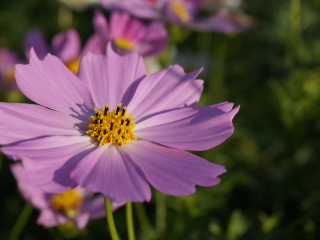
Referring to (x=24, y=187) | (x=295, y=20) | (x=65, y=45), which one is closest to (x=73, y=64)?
(x=65, y=45)

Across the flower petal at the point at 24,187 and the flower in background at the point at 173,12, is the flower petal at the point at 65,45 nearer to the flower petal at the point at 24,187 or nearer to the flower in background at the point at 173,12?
the flower in background at the point at 173,12

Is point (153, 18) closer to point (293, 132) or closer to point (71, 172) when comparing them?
point (293, 132)

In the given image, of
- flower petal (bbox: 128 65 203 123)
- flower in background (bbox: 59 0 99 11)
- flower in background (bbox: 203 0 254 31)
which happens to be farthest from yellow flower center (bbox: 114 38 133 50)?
flower in background (bbox: 59 0 99 11)

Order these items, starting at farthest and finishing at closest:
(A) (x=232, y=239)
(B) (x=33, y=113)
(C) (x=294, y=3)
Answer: (C) (x=294, y=3) → (A) (x=232, y=239) → (B) (x=33, y=113)

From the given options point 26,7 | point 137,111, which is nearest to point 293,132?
point 137,111

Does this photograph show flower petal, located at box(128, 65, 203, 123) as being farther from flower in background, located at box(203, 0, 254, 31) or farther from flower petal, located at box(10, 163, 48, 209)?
flower in background, located at box(203, 0, 254, 31)
